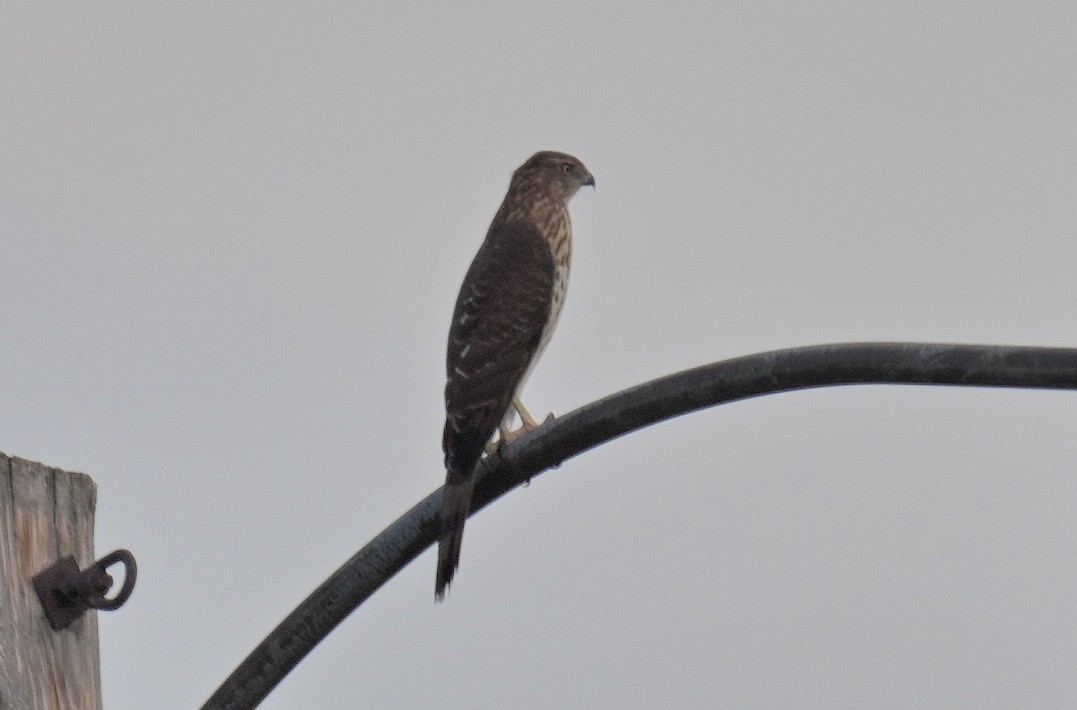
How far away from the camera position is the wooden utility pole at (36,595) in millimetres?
3746

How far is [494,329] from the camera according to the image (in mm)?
6711

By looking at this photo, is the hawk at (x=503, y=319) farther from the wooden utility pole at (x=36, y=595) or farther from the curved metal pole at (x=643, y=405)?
the wooden utility pole at (x=36, y=595)

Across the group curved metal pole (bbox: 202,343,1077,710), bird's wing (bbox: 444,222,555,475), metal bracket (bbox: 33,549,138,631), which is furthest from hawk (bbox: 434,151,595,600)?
metal bracket (bbox: 33,549,138,631)

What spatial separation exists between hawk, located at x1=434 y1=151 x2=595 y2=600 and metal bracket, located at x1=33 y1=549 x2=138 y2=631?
1157mm

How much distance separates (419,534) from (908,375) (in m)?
1.20

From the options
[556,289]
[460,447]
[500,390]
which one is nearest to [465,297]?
[556,289]

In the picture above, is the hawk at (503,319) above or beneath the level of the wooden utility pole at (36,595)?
above

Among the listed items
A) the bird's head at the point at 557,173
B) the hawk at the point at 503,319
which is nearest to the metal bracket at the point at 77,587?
the hawk at the point at 503,319

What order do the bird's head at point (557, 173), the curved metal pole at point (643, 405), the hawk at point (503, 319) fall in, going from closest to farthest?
the curved metal pole at point (643, 405) → the hawk at point (503, 319) → the bird's head at point (557, 173)

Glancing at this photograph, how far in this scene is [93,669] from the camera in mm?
3971

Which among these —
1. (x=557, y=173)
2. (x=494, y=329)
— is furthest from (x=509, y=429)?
(x=557, y=173)

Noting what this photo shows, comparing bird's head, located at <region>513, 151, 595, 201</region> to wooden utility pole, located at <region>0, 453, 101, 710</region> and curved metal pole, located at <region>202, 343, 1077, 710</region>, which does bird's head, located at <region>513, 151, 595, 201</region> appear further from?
wooden utility pole, located at <region>0, 453, 101, 710</region>

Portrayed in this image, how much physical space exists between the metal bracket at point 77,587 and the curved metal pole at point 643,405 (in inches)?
11.3

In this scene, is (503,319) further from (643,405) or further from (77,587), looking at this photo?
(77,587)
